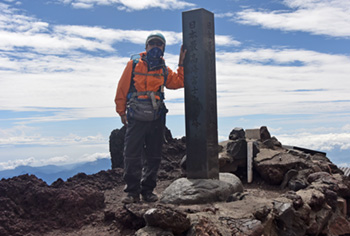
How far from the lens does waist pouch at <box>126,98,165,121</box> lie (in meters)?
6.48

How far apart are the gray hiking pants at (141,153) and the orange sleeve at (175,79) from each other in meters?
0.75

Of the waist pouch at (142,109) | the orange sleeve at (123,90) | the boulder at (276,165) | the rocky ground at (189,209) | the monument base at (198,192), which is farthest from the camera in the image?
the boulder at (276,165)

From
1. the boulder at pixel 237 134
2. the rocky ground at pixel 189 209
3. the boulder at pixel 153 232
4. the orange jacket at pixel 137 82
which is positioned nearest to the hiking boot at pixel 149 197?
the rocky ground at pixel 189 209

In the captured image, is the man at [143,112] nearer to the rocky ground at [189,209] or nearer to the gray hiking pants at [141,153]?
the gray hiking pants at [141,153]

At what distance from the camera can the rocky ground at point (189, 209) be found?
17.1 ft

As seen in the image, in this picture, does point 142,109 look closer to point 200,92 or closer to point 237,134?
point 200,92

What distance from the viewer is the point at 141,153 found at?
694 centimetres

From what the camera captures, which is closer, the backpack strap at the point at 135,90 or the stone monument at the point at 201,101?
the backpack strap at the point at 135,90

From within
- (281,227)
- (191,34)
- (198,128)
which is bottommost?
(281,227)

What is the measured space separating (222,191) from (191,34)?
10.0ft

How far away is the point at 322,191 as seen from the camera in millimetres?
8000

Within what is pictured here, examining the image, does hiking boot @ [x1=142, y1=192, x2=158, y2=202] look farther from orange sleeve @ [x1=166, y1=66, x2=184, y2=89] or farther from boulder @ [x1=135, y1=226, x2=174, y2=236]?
orange sleeve @ [x1=166, y1=66, x2=184, y2=89]

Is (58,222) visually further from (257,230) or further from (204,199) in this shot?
(257,230)

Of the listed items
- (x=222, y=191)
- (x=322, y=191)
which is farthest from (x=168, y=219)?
(x=322, y=191)
